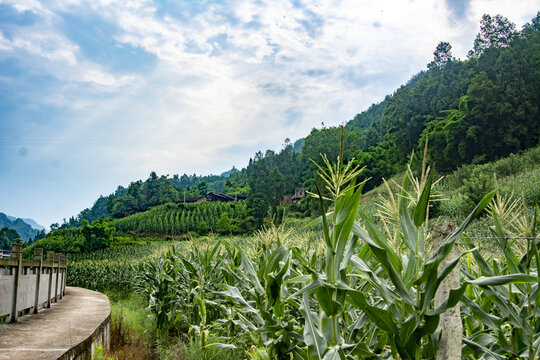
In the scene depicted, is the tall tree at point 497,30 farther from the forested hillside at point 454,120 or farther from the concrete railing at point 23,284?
the concrete railing at point 23,284

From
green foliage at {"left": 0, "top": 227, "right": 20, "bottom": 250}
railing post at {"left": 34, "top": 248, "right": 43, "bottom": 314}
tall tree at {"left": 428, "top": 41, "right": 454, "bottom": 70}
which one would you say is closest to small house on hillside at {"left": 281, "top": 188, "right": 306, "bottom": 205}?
tall tree at {"left": 428, "top": 41, "right": 454, "bottom": 70}

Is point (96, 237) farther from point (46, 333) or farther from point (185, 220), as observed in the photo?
point (46, 333)

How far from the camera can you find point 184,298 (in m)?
6.28

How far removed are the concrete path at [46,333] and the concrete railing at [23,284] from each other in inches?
8.3

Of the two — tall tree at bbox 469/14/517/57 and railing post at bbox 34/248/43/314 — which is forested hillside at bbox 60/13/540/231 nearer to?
tall tree at bbox 469/14/517/57

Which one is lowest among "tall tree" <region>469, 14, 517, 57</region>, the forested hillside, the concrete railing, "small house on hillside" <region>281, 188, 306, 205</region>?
the concrete railing

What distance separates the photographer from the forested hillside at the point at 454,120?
38719 mm

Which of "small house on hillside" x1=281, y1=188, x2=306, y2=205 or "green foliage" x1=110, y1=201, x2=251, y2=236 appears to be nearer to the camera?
"green foliage" x1=110, y1=201, x2=251, y2=236

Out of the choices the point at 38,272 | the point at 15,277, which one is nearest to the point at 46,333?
the point at 15,277

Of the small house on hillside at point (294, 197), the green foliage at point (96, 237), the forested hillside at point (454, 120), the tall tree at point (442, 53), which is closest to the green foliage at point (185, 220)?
the forested hillside at point (454, 120)

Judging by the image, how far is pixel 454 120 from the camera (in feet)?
148

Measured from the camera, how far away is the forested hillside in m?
38.7

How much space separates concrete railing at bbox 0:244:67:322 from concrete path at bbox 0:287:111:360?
0.69ft

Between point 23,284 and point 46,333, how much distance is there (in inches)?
58.3
